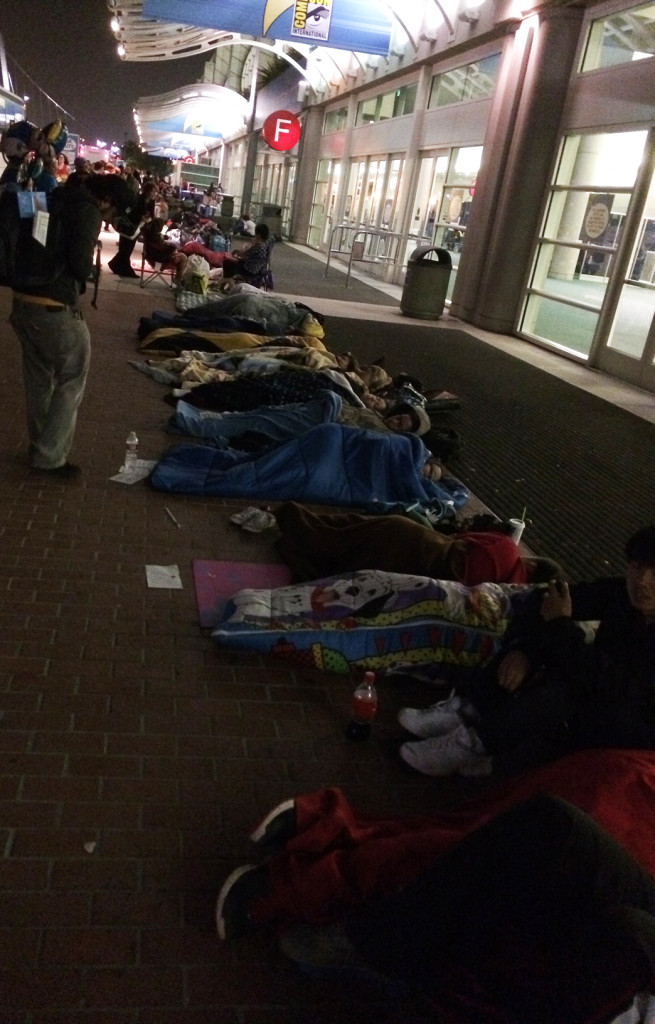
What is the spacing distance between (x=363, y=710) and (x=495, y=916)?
4.49 ft

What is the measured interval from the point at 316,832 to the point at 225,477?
3249mm

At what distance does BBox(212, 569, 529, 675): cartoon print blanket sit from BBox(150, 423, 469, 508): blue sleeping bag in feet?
6.08

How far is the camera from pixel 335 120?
92.3 ft

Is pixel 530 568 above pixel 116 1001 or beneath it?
above

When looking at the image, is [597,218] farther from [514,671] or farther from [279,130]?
[514,671]

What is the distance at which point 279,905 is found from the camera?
2152 millimetres

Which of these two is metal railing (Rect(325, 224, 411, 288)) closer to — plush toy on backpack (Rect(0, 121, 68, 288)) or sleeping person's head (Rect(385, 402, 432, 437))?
sleeping person's head (Rect(385, 402, 432, 437))

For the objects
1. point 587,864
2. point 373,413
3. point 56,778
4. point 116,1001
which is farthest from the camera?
point 373,413

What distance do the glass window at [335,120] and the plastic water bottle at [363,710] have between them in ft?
87.6

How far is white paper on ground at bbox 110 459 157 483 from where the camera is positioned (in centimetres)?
518

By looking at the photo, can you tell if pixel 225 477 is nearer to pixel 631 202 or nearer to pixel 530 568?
pixel 530 568

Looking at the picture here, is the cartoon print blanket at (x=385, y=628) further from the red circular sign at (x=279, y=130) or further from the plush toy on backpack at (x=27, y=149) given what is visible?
the red circular sign at (x=279, y=130)

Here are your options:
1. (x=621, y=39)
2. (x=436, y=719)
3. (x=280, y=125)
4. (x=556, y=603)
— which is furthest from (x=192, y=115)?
(x=436, y=719)

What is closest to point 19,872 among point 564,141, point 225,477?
point 225,477
